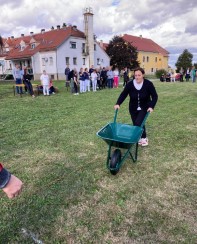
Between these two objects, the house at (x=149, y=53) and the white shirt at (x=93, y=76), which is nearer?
the white shirt at (x=93, y=76)

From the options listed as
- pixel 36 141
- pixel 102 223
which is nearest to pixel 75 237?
pixel 102 223

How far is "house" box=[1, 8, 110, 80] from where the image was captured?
36.4 metres

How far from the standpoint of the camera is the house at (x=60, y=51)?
3641cm

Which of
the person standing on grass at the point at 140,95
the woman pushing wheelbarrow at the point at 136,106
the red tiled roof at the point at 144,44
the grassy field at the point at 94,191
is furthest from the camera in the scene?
the red tiled roof at the point at 144,44

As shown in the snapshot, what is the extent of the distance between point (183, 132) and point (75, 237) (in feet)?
15.0

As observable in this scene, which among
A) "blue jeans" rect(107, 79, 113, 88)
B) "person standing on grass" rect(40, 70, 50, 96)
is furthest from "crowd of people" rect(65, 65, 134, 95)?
"person standing on grass" rect(40, 70, 50, 96)

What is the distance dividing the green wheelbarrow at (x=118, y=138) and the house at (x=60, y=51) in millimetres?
33841

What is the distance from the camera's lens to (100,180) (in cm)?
380

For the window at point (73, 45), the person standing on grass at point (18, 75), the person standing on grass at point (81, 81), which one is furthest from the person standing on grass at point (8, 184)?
the window at point (73, 45)

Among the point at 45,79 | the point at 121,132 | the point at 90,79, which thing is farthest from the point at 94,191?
the point at 90,79

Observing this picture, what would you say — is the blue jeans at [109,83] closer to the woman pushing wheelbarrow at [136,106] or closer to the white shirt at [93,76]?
the white shirt at [93,76]

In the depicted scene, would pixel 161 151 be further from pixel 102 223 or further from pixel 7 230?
pixel 7 230

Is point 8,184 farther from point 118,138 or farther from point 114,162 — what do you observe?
point 118,138

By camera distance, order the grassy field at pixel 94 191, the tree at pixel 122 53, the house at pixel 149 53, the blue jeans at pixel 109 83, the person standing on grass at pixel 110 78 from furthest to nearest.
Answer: the house at pixel 149 53
the tree at pixel 122 53
the blue jeans at pixel 109 83
the person standing on grass at pixel 110 78
the grassy field at pixel 94 191
